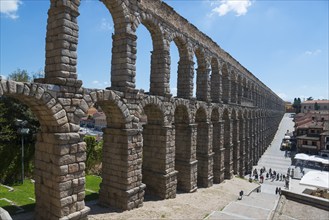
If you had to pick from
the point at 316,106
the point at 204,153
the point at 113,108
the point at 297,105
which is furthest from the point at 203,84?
the point at 297,105

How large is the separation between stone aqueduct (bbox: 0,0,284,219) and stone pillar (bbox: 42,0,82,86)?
0.04 metres

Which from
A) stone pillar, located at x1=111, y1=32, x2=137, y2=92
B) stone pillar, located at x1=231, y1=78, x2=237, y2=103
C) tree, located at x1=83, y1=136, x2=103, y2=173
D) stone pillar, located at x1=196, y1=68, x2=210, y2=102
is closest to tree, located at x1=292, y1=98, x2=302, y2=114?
stone pillar, located at x1=231, y1=78, x2=237, y2=103

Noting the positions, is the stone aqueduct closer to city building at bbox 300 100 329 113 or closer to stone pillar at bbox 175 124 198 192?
stone pillar at bbox 175 124 198 192

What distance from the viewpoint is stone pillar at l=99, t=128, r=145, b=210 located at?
1388 cm

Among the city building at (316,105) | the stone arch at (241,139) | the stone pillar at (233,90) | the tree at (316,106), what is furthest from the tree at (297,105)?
the stone pillar at (233,90)

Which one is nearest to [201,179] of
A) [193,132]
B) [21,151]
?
[193,132]

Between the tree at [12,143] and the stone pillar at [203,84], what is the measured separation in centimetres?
1339

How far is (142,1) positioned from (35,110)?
323 inches

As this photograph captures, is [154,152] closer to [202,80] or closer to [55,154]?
[55,154]

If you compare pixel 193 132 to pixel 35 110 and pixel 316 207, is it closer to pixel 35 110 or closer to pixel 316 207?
pixel 316 207

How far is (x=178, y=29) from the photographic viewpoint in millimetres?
18688

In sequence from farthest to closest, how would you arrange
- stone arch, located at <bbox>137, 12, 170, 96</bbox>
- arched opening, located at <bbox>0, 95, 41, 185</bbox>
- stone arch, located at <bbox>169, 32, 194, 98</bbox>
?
stone arch, located at <bbox>169, 32, 194, 98</bbox> → arched opening, located at <bbox>0, 95, 41, 185</bbox> → stone arch, located at <bbox>137, 12, 170, 96</bbox>

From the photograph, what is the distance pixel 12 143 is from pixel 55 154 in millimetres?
12217

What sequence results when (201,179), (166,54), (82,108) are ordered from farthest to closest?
(201,179) → (166,54) → (82,108)
